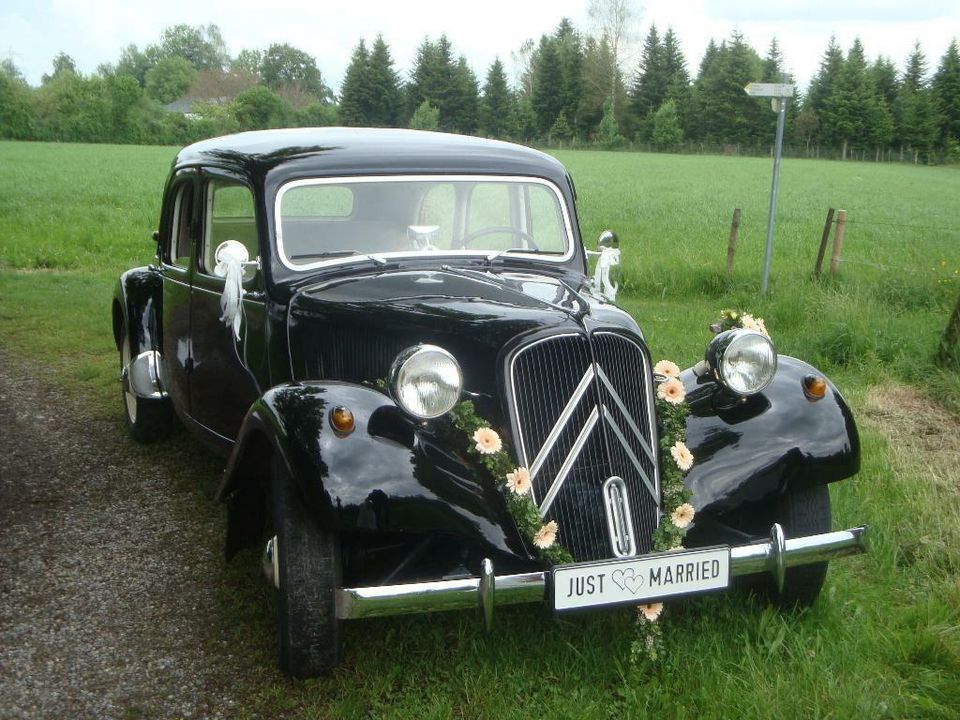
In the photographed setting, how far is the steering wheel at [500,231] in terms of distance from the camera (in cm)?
419

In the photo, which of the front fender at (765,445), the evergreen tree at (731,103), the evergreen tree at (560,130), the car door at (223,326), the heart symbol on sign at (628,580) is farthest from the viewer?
the evergreen tree at (560,130)

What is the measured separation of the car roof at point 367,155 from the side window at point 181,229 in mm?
342

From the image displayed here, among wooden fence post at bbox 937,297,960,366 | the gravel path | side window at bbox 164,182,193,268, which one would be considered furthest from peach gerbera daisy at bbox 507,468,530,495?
wooden fence post at bbox 937,297,960,366

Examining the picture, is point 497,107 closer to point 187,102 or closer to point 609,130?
point 609,130

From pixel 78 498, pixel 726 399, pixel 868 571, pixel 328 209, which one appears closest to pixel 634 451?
pixel 726 399

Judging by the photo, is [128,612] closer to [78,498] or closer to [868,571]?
[78,498]

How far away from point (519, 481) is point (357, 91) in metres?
60.2

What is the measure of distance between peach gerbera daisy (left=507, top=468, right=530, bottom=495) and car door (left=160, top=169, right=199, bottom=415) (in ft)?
7.73

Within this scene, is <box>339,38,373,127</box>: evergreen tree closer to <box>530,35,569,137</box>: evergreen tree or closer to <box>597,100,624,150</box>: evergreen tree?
<box>530,35,569,137</box>: evergreen tree

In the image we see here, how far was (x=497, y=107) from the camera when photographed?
63.1 m

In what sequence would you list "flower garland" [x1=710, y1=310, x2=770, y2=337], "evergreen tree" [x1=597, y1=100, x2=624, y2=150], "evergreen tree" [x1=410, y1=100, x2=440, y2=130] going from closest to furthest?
"flower garland" [x1=710, y1=310, x2=770, y2=337]
"evergreen tree" [x1=410, y1=100, x2=440, y2=130]
"evergreen tree" [x1=597, y1=100, x2=624, y2=150]

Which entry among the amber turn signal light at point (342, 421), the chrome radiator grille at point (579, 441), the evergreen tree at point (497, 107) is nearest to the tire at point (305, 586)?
the amber turn signal light at point (342, 421)

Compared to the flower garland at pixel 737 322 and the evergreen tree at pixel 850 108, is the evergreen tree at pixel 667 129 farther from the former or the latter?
the flower garland at pixel 737 322

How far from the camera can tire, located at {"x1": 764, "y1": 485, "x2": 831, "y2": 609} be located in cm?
347
